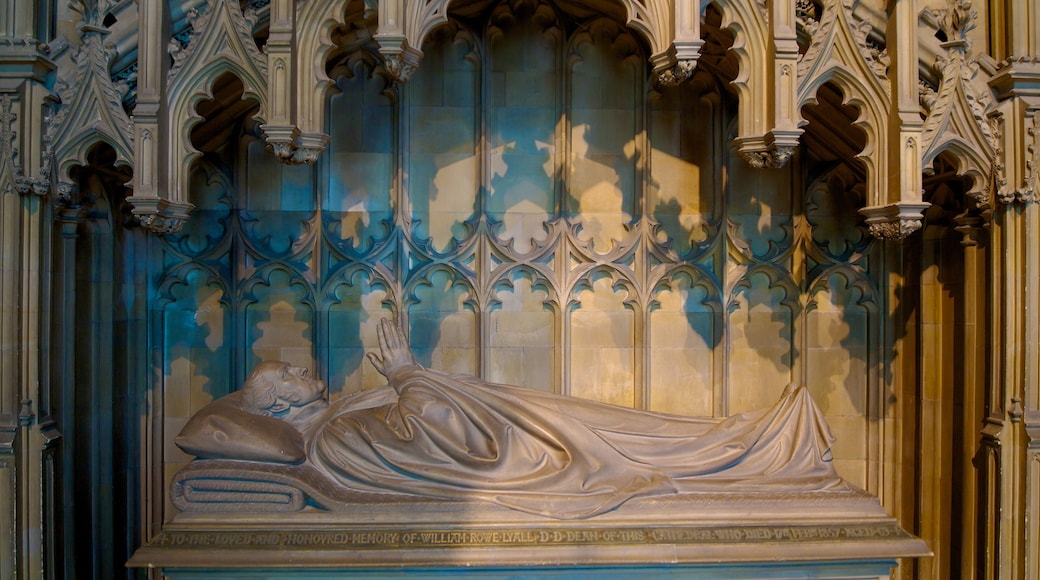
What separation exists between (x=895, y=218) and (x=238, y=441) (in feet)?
11.4

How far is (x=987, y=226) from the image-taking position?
4785 millimetres

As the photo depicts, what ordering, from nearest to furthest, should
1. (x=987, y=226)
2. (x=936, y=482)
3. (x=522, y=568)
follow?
(x=522, y=568), (x=987, y=226), (x=936, y=482)

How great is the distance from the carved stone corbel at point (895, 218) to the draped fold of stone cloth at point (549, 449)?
0.96 metres

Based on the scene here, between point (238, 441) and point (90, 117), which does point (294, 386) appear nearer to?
point (238, 441)

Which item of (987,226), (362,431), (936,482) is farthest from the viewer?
(936,482)

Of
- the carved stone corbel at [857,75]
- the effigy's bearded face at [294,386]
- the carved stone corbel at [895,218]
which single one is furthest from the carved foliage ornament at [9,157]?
the carved stone corbel at [895,218]

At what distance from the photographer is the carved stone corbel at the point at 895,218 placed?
14.4 ft

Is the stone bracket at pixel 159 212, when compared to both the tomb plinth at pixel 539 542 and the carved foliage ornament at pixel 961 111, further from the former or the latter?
the carved foliage ornament at pixel 961 111

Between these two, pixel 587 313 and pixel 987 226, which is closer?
pixel 987 226

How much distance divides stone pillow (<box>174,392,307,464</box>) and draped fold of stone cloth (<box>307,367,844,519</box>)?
153 millimetres

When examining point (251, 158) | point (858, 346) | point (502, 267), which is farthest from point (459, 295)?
point (858, 346)

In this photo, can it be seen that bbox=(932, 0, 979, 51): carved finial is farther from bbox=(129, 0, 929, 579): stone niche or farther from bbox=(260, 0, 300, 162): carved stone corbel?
bbox=(260, 0, 300, 162): carved stone corbel

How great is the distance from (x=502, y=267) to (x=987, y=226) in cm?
293

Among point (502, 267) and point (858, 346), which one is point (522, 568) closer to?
point (502, 267)
